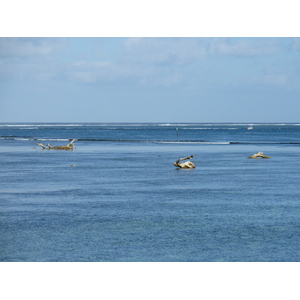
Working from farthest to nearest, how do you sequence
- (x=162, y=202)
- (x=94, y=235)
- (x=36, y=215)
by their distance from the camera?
(x=162, y=202), (x=36, y=215), (x=94, y=235)

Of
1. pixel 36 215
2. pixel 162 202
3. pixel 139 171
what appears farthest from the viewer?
pixel 139 171

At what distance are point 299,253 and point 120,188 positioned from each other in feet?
55.5

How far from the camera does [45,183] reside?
37344 millimetres

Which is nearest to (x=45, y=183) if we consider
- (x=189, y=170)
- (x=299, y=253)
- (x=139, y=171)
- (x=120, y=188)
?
(x=120, y=188)

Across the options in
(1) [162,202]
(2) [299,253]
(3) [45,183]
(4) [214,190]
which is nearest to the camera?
(2) [299,253]

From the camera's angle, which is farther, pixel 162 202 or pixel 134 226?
pixel 162 202

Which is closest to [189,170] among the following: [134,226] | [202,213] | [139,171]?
[139,171]

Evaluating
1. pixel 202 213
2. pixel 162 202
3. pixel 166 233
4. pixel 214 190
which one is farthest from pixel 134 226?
pixel 214 190

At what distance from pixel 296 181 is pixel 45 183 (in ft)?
51.4

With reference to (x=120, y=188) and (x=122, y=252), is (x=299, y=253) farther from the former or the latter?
(x=120, y=188)

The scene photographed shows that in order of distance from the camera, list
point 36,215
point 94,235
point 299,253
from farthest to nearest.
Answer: point 36,215, point 94,235, point 299,253

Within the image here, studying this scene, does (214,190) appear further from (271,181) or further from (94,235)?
(94,235)

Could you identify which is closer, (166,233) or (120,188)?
(166,233)

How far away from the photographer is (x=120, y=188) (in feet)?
114
